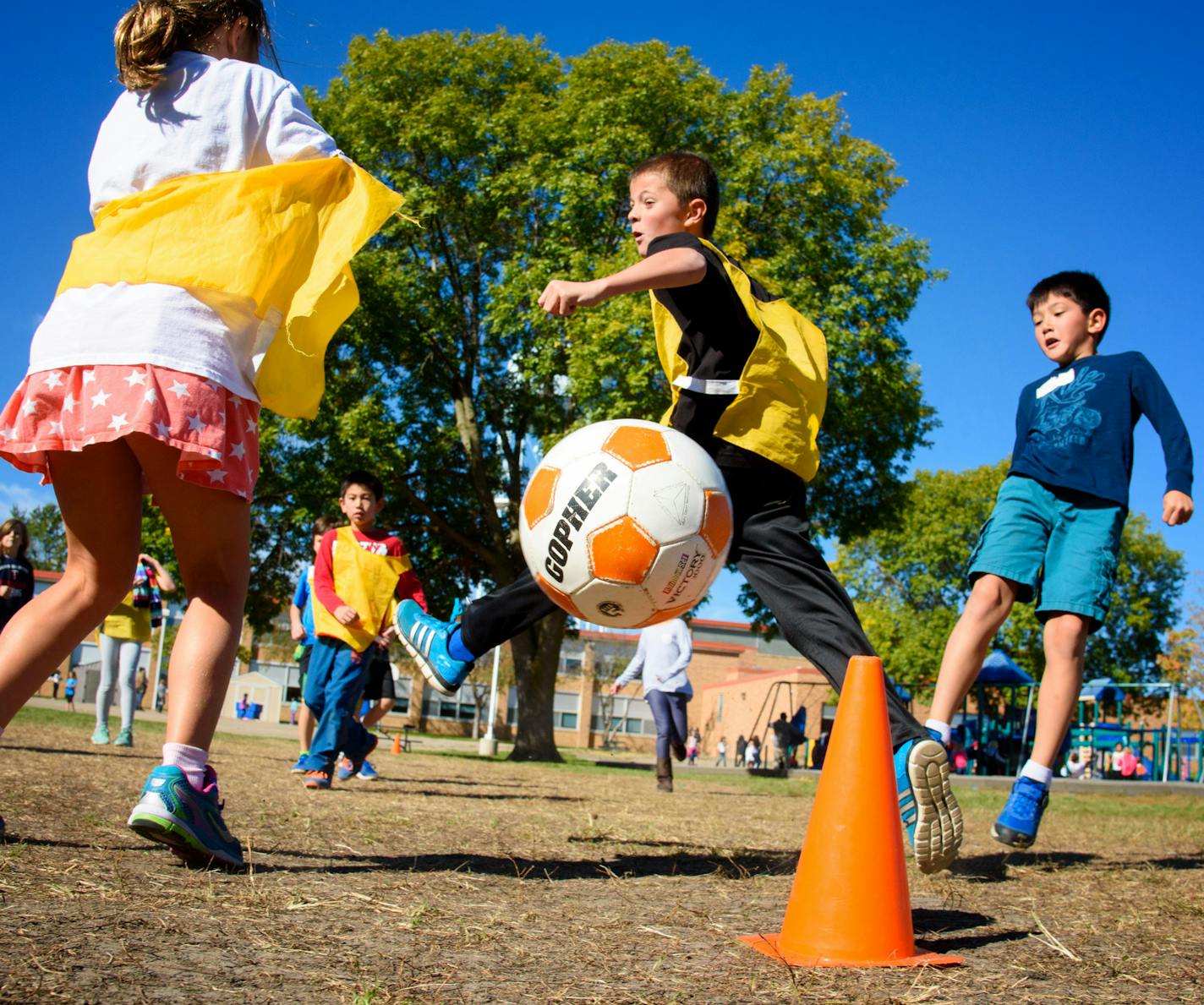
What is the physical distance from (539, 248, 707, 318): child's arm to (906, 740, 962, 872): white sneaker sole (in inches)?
59.0

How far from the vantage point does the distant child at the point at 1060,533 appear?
4.16m

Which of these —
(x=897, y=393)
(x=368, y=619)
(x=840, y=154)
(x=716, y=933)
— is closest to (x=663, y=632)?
(x=368, y=619)

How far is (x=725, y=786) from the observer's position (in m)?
11.4

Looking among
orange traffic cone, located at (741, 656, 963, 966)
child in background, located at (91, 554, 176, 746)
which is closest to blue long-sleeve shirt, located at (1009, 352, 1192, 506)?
orange traffic cone, located at (741, 656, 963, 966)

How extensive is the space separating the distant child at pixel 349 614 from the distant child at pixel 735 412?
2.51 m

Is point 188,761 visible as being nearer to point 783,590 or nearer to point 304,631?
point 783,590

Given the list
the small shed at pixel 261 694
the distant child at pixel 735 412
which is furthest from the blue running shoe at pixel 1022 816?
the small shed at pixel 261 694

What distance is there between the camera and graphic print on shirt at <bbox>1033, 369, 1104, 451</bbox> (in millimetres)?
4395

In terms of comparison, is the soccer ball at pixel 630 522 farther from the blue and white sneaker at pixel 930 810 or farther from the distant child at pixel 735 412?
the blue and white sneaker at pixel 930 810

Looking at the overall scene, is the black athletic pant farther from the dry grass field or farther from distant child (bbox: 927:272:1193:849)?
distant child (bbox: 927:272:1193:849)

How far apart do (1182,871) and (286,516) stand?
709 inches

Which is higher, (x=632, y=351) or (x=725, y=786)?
(x=632, y=351)

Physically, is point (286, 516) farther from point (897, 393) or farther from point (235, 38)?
point (235, 38)

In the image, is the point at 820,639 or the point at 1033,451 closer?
the point at 820,639
